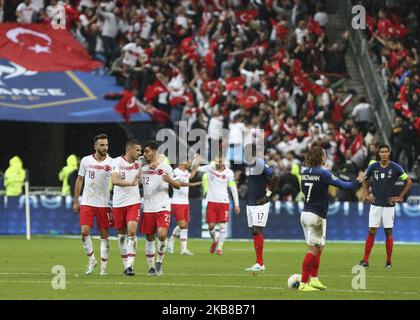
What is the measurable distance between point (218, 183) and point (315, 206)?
12.5m

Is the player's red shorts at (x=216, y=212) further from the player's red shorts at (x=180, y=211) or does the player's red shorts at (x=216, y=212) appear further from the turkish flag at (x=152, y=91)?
the turkish flag at (x=152, y=91)

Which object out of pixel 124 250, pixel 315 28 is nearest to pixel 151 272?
pixel 124 250

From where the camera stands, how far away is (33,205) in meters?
38.4

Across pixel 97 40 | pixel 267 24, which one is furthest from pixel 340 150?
pixel 97 40

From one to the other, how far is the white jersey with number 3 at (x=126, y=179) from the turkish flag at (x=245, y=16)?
21.4 meters

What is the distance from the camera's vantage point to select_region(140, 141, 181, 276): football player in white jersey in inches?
874

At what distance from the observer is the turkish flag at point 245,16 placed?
42875mm

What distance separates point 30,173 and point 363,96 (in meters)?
11.3

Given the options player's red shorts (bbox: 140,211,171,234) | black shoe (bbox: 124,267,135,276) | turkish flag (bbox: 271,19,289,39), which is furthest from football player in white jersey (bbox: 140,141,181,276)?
turkish flag (bbox: 271,19,289,39)

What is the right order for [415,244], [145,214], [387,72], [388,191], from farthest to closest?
[387,72]
[415,244]
[388,191]
[145,214]

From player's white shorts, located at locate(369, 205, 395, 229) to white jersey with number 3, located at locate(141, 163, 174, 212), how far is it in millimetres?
5511

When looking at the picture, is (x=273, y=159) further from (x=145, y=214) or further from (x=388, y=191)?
(x=145, y=214)

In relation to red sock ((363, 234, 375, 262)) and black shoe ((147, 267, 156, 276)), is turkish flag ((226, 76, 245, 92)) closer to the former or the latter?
red sock ((363, 234, 375, 262))
